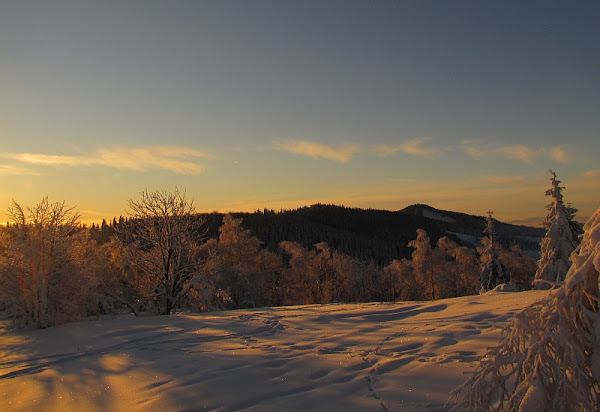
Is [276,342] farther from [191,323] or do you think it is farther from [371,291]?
[371,291]

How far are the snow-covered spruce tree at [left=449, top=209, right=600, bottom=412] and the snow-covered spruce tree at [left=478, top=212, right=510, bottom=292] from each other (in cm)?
3602

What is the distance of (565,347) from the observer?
106 inches

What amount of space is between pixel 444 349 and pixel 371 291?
171ft

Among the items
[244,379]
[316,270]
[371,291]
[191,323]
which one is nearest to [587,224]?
[244,379]

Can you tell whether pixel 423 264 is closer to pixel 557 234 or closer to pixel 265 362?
pixel 557 234

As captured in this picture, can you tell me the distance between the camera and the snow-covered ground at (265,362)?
17.7ft

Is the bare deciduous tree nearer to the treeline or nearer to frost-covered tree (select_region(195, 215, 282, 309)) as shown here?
the treeline

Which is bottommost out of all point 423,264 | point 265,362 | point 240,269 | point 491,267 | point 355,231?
point 423,264

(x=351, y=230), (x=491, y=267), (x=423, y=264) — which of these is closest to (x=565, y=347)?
(x=491, y=267)

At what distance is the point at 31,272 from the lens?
14086 millimetres

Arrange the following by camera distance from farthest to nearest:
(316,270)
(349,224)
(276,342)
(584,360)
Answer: (349,224) → (316,270) → (276,342) → (584,360)

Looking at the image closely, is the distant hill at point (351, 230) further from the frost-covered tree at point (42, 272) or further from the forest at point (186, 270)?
the frost-covered tree at point (42, 272)

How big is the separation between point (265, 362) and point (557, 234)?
25.8 meters

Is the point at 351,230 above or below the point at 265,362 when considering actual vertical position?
above
